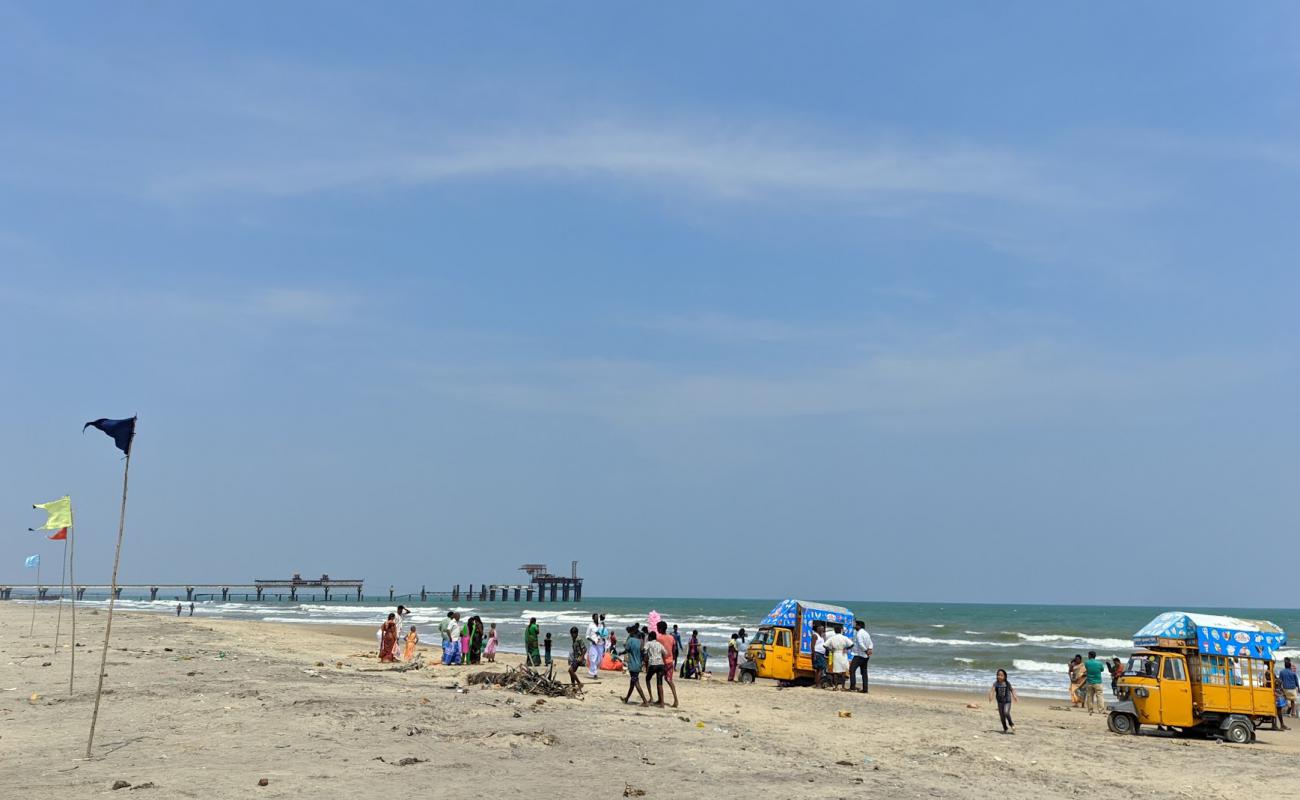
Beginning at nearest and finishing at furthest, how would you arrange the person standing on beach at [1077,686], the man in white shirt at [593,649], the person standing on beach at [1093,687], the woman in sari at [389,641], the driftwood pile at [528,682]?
the driftwood pile at [528,682]
the person standing on beach at [1093,687]
the man in white shirt at [593,649]
the person standing on beach at [1077,686]
the woman in sari at [389,641]

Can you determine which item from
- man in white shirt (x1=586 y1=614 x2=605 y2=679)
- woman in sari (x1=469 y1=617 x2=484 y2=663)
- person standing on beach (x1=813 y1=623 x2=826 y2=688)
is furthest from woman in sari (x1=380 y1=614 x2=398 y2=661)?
person standing on beach (x1=813 y1=623 x2=826 y2=688)

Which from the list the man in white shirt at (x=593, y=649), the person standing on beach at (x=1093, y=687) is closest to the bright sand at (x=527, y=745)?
the person standing on beach at (x=1093, y=687)

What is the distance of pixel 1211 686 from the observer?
755 inches

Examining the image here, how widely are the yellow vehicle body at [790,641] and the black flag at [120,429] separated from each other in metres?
17.0

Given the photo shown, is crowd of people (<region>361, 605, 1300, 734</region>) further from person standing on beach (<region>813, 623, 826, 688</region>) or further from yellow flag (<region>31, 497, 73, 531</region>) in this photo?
yellow flag (<region>31, 497, 73, 531</region>)

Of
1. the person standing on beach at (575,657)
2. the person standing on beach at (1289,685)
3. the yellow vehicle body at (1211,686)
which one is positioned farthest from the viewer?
the person standing on beach at (1289,685)

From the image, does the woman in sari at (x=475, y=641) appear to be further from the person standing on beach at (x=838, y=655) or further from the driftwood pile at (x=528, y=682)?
the person standing on beach at (x=838, y=655)

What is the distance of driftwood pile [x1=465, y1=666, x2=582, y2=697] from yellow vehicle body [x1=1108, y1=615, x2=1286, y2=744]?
34.6ft

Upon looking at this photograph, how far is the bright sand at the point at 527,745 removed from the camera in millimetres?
11266

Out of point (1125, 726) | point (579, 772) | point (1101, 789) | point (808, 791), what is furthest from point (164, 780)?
point (1125, 726)

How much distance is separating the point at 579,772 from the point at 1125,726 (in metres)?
12.7

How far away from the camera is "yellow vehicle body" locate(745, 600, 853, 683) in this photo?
26109 millimetres

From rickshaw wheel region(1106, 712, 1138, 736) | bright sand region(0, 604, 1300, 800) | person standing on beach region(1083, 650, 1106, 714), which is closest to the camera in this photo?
bright sand region(0, 604, 1300, 800)

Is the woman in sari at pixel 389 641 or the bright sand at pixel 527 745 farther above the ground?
the woman in sari at pixel 389 641
